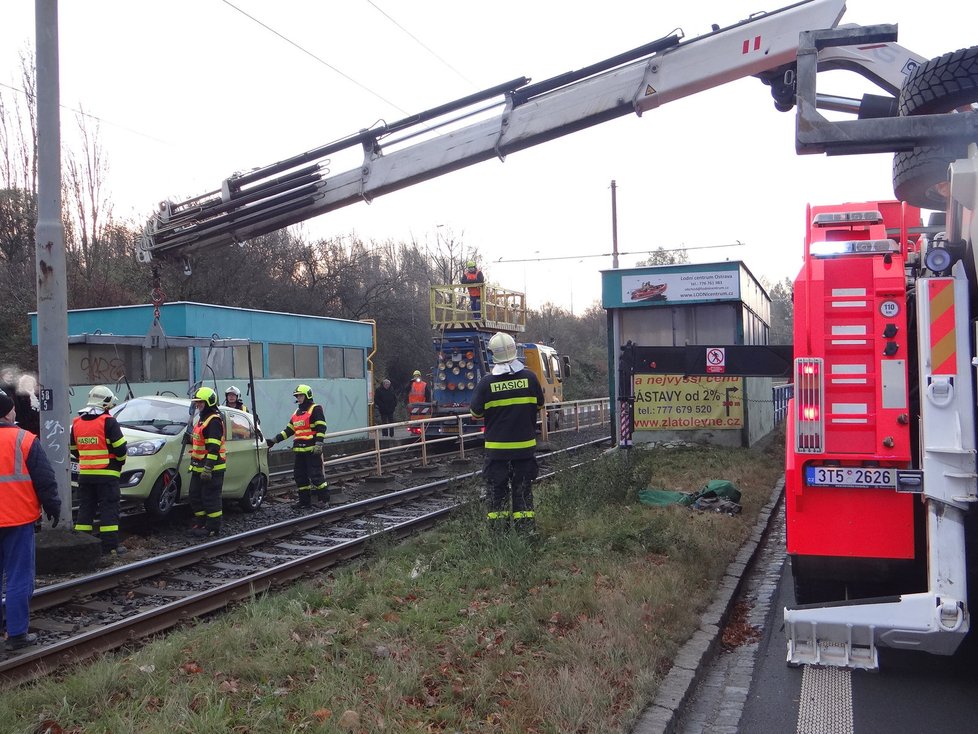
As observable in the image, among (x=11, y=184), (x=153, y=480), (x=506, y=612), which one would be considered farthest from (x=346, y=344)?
(x=506, y=612)

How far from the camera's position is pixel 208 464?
9.99m

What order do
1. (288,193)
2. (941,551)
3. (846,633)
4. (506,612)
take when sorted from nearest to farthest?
(941,551), (846,633), (506,612), (288,193)

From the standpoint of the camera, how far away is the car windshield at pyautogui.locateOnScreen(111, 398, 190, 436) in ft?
35.3

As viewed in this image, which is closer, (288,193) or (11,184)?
(288,193)

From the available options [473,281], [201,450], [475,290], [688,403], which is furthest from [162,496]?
[473,281]

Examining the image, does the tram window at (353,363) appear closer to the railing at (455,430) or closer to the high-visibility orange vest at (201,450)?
the railing at (455,430)

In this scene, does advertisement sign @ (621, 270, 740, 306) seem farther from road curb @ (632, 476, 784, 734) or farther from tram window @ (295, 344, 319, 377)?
road curb @ (632, 476, 784, 734)

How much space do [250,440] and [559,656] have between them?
7766 mm

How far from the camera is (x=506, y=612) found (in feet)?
19.0

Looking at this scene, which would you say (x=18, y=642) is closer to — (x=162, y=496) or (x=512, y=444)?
(x=512, y=444)

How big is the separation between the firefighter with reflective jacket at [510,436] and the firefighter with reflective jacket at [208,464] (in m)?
3.87

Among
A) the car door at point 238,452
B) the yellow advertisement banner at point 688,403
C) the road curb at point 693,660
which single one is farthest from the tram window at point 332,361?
the road curb at point 693,660

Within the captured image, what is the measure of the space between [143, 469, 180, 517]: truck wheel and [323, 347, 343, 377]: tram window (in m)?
13.2

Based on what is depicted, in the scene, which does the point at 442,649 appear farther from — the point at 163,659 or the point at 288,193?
the point at 288,193
